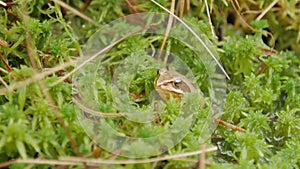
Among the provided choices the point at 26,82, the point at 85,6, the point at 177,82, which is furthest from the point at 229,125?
the point at 85,6

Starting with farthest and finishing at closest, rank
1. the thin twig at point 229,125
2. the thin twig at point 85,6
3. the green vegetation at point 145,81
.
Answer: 1. the thin twig at point 85,6
2. the thin twig at point 229,125
3. the green vegetation at point 145,81

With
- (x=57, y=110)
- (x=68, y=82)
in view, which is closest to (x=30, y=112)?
(x=57, y=110)

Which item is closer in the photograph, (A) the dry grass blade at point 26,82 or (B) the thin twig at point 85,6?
(A) the dry grass blade at point 26,82

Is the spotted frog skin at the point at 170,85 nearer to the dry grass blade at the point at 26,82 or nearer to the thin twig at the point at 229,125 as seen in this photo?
the thin twig at the point at 229,125

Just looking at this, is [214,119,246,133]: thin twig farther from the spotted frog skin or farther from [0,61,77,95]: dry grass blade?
[0,61,77,95]: dry grass blade

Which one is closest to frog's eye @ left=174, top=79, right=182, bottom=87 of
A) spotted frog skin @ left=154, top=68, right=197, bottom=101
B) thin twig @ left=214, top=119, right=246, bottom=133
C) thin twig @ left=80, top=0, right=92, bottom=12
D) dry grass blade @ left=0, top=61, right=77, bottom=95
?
spotted frog skin @ left=154, top=68, right=197, bottom=101

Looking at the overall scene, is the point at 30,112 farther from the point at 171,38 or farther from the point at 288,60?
the point at 288,60

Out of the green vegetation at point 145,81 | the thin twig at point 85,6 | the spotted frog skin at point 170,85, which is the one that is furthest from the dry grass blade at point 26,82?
the thin twig at point 85,6

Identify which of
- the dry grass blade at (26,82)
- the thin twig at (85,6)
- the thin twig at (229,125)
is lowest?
→ the thin twig at (229,125)
